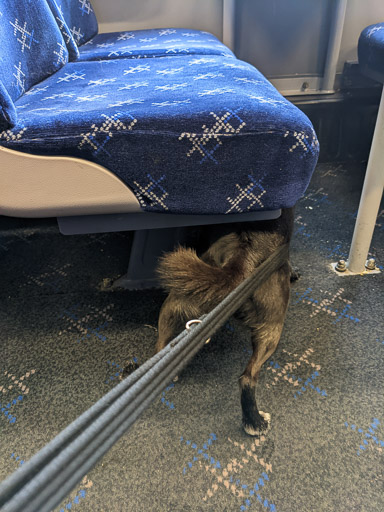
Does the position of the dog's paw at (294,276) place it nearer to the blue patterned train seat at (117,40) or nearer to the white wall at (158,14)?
the blue patterned train seat at (117,40)

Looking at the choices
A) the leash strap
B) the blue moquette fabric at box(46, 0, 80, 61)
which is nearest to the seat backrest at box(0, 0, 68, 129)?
the blue moquette fabric at box(46, 0, 80, 61)

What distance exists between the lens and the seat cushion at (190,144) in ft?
1.99

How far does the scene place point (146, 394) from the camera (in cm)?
37

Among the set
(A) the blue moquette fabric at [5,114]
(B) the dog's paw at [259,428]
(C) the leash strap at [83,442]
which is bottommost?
(B) the dog's paw at [259,428]

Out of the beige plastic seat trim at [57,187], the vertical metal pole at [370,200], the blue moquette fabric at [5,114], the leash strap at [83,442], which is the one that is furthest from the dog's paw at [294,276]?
the blue moquette fabric at [5,114]

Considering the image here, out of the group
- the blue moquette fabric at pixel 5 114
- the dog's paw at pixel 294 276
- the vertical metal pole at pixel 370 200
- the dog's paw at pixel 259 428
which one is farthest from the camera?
the dog's paw at pixel 294 276

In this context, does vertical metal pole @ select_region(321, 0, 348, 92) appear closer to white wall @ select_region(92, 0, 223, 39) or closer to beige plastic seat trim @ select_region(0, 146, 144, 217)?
A: white wall @ select_region(92, 0, 223, 39)

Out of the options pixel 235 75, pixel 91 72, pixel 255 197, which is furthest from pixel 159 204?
pixel 91 72

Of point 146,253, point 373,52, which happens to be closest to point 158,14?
point 373,52

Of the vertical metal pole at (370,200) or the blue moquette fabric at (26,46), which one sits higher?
the blue moquette fabric at (26,46)

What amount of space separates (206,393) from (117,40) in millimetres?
1465

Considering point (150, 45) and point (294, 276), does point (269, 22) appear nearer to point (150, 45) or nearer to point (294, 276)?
point (150, 45)

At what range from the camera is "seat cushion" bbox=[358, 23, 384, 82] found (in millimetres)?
1322

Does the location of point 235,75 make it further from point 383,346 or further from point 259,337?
point 383,346
